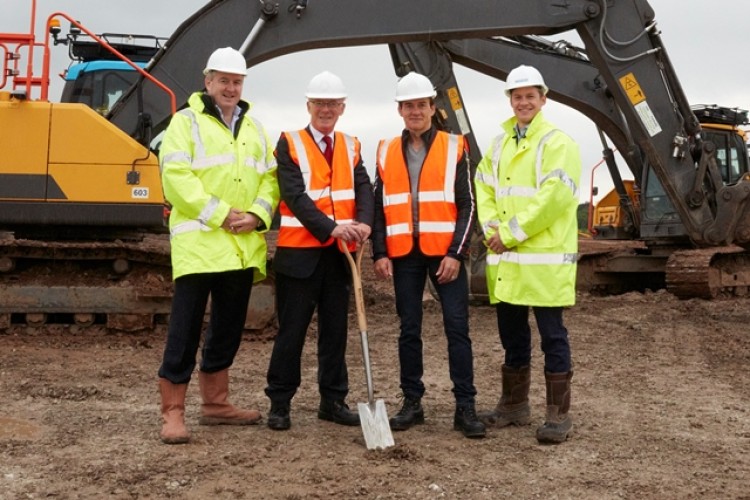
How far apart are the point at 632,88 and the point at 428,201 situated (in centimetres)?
555

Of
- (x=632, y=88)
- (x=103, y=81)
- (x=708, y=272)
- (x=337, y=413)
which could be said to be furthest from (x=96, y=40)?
(x=708, y=272)

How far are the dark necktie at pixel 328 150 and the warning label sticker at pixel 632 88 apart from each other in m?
5.51

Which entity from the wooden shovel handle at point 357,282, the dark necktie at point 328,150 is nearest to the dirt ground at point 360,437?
the wooden shovel handle at point 357,282

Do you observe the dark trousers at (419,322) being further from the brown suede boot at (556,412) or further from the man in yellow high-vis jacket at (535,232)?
the brown suede boot at (556,412)

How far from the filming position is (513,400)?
5.63 meters

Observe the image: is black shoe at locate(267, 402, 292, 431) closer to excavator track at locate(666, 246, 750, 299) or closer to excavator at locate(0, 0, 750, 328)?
excavator at locate(0, 0, 750, 328)

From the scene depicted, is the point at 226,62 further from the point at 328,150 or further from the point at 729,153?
the point at 729,153

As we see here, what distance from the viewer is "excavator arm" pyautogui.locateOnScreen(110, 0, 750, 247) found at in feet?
27.7

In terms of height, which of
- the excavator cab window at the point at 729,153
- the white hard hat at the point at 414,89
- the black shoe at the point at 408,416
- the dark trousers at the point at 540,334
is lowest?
the black shoe at the point at 408,416

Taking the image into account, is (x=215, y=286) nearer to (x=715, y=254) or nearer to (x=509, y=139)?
(x=509, y=139)

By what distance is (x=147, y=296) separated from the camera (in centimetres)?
848

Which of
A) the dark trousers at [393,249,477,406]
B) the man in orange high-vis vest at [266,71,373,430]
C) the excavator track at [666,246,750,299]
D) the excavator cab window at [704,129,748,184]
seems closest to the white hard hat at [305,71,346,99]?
the man in orange high-vis vest at [266,71,373,430]

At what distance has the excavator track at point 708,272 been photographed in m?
12.3

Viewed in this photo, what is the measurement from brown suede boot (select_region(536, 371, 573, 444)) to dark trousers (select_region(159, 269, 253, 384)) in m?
1.83
